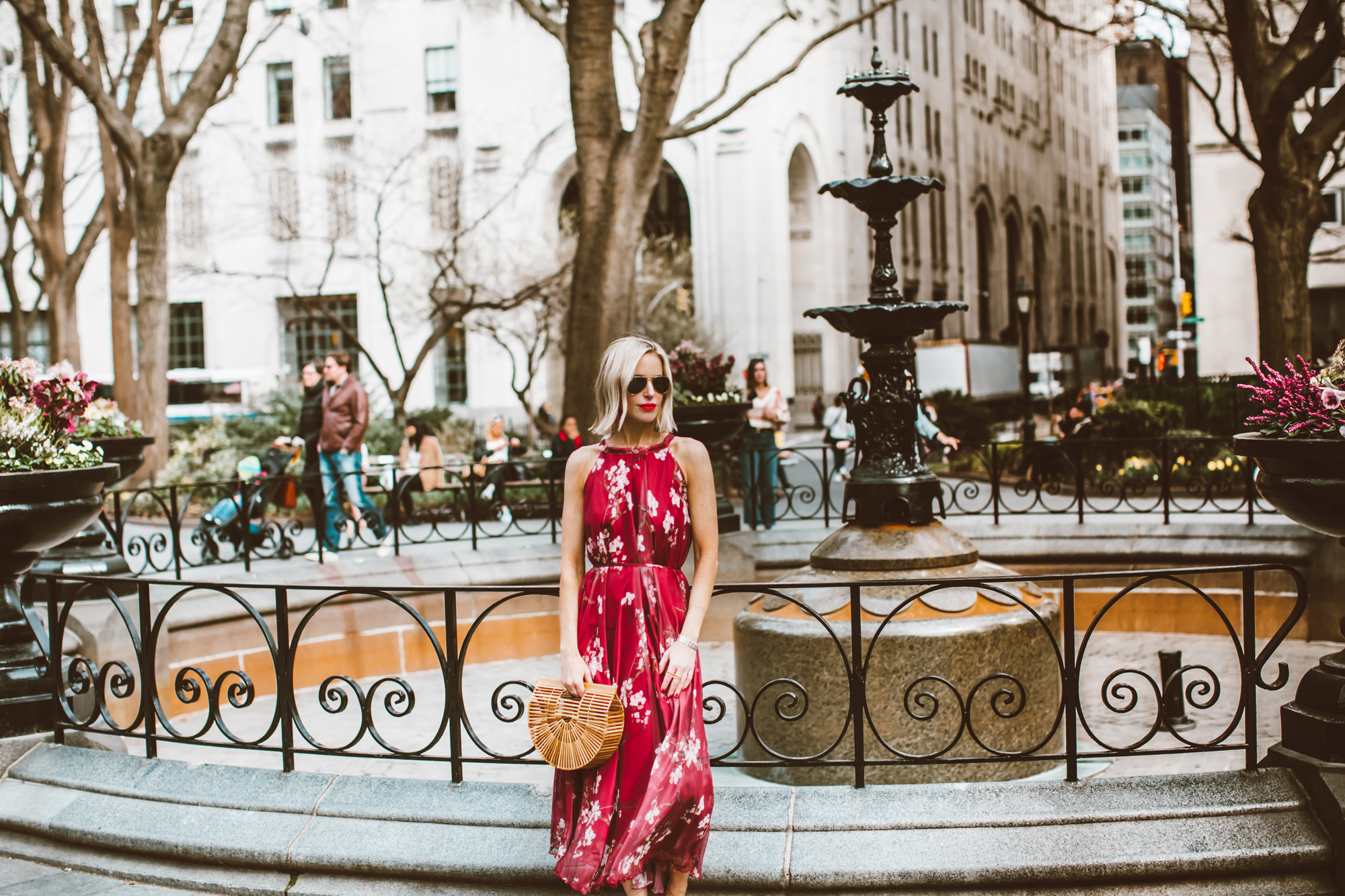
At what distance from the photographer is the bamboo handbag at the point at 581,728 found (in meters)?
4.09

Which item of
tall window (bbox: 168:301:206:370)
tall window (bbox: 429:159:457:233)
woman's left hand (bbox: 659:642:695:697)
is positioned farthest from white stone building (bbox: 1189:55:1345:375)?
woman's left hand (bbox: 659:642:695:697)

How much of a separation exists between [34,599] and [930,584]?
658cm

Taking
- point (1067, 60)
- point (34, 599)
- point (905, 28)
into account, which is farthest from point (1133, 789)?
point (1067, 60)

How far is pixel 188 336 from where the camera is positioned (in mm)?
43438

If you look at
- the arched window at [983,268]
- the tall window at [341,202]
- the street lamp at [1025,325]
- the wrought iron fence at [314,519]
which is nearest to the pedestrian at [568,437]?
the wrought iron fence at [314,519]

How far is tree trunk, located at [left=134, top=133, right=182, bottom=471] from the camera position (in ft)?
54.0

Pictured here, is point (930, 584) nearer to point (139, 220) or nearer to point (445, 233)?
point (139, 220)

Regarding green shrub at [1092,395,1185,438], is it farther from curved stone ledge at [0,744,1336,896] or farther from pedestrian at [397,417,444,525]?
curved stone ledge at [0,744,1336,896]

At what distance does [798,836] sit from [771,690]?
2059 mm

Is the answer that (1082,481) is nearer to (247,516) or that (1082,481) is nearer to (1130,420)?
(1130,420)

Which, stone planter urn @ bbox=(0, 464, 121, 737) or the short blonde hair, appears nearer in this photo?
the short blonde hair

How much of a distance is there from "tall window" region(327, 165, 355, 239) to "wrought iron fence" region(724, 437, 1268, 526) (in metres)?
21.4

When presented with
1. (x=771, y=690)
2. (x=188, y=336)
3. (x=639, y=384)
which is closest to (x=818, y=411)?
(x=188, y=336)

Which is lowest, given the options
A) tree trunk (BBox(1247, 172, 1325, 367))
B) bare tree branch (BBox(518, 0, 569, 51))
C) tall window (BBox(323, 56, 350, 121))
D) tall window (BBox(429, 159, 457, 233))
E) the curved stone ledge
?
the curved stone ledge
